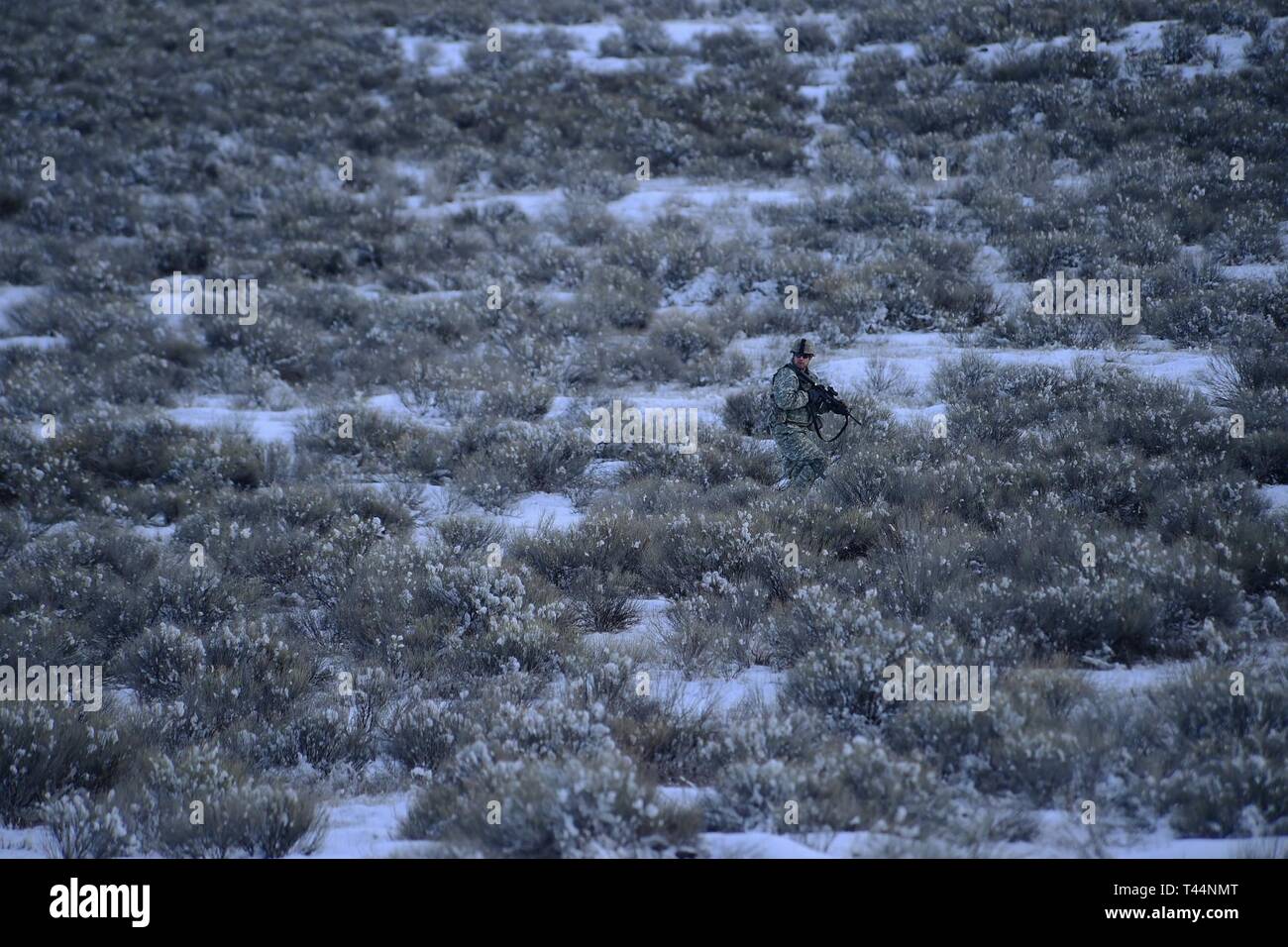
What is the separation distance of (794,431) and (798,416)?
0.51ft

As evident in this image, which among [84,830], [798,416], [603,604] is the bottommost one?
[84,830]

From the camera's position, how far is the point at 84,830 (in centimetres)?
427

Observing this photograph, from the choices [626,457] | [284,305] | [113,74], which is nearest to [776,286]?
[626,457]

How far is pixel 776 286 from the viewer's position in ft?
42.7

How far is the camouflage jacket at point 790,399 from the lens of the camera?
27.4ft

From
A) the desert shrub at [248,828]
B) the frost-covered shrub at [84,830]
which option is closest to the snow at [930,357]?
the desert shrub at [248,828]

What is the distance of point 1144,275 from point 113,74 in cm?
2225

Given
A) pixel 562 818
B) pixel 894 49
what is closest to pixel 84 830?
pixel 562 818

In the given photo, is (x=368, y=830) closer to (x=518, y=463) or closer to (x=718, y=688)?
(x=718, y=688)

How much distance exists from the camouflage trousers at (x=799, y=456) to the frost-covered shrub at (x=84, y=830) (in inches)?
235

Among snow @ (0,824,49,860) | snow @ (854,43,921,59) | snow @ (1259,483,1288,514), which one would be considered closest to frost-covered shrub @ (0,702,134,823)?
snow @ (0,824,49,860)

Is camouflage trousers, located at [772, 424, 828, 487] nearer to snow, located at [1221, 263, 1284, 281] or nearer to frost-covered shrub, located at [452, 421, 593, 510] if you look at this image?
frost-covered shrub, located at [452, 421, 593, 510]

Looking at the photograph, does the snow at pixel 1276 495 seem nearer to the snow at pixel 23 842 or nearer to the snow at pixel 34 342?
the snow at pixel 23 842

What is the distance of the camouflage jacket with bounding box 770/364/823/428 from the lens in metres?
8.36
